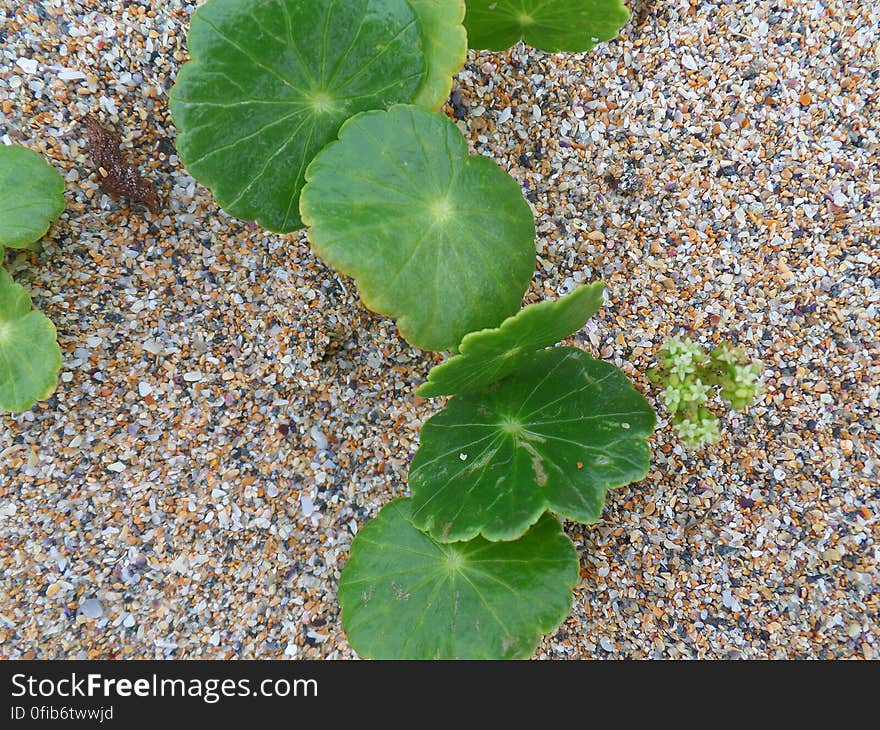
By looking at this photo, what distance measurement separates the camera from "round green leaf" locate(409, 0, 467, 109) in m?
1.92

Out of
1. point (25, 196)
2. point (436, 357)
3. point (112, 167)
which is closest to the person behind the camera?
point (25, 196)

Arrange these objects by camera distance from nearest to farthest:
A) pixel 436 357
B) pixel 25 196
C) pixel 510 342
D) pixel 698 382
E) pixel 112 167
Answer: pixel 510 342, pixel 698 382, pixel 25 196, pixel 112 167, pixel 436 357

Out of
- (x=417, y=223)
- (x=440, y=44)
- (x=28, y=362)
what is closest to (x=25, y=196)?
(x=28, y=362)

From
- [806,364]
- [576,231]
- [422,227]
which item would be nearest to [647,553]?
[806,364]

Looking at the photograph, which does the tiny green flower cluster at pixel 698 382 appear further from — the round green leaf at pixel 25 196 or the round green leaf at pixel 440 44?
the round green leaf at pixel 25 196

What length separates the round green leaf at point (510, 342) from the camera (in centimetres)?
167

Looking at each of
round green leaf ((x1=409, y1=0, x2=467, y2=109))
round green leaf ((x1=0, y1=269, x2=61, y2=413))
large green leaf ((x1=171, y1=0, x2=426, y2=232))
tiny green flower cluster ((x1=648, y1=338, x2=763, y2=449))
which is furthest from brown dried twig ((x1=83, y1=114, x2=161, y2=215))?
tiny green flower cluster ((x1=648, y1=338, x2=763, y2=449))

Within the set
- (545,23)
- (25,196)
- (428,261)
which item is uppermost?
(545,23)

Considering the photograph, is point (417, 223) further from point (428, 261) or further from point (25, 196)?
point (25, 196)

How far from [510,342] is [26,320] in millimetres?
1323

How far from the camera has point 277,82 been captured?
194 cm

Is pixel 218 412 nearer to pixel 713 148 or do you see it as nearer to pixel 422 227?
pixel 422 227

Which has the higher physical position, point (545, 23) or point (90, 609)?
point (545, 23)

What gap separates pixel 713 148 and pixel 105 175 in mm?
1825
